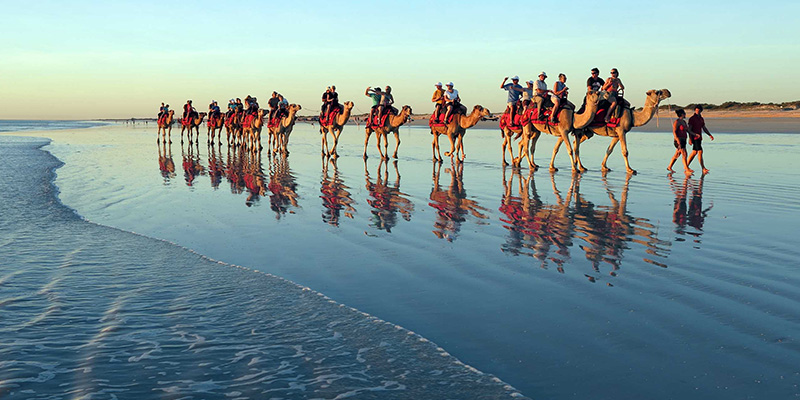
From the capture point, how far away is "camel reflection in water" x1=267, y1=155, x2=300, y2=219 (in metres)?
11.6

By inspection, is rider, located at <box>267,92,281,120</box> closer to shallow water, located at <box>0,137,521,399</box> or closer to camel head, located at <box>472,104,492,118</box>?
camel head, located at <box>472,104,492,118</box>

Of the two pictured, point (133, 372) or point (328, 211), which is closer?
point (133, 372)

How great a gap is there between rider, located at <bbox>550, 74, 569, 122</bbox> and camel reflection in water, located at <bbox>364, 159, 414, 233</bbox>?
527 centimetres

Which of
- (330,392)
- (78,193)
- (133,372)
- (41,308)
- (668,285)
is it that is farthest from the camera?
(78,193)

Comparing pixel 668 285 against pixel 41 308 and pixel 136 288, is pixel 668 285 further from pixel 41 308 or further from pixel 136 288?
pixel 41 308

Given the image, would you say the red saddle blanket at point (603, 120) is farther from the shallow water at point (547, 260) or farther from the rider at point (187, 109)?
the rider at point (187, 109)

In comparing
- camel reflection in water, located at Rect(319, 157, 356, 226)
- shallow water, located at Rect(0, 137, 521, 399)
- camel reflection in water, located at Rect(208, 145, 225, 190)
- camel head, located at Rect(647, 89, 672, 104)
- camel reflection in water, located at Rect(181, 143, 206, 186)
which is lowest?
shallow water, located at Rect(0, 137, 521, 399)

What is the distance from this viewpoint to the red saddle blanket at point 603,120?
18.9 metres

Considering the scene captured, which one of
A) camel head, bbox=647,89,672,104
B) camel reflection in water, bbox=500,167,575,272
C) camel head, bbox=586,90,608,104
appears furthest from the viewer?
camel head, bbox=586,90,608,104

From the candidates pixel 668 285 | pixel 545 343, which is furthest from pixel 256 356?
pixel 668 285

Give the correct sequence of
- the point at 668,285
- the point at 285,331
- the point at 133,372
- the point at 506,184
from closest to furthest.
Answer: the point at 133,372, the point at 285,331, the point at 668,285, the point at 506,184

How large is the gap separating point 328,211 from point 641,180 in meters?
8.50

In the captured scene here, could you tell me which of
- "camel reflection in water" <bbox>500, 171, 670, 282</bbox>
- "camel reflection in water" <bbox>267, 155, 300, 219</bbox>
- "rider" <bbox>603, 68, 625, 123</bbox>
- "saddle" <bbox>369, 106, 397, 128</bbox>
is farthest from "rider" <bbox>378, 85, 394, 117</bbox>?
"camel reflection in water" <bbox>500, 171, 670, 282</bbox>

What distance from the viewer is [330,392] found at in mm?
3934
